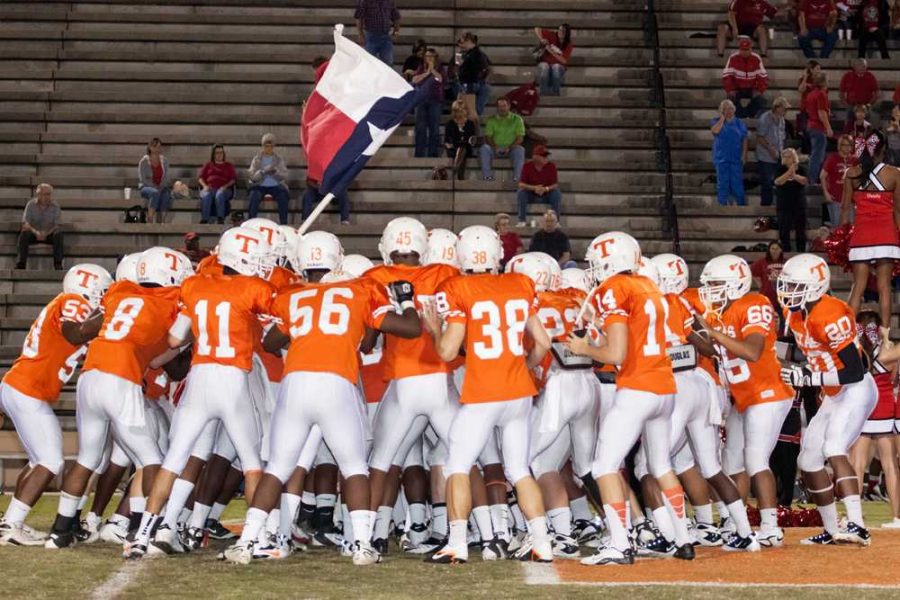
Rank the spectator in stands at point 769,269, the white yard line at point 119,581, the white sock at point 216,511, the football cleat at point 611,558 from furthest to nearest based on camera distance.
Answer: the spectator in stands at point 769,269 < the white sock at point 216,511 < the football cleat at point 611,558 < the white yard line at point 119,581

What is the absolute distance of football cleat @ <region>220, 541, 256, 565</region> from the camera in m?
9.23

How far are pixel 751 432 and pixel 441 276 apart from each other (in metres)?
2.48

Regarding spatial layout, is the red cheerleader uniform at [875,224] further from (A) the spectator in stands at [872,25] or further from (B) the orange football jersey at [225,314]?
(A) the spectator in stands at [872,25]

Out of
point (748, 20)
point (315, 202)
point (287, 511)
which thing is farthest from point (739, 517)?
point (748, 20)

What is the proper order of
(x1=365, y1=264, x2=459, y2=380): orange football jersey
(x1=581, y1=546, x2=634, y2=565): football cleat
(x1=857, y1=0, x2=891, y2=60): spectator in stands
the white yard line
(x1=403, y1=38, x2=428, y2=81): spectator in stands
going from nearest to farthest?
the white yard line → (x1=581, y1=546, x2=634, y2=565): football cleat → (x1=365, y1=264, x2=459, y2=380): orange football jersey → (x1=403, y1=38, x2=428, y2=81): spectator in stands → (x1=857, y1=0, x2=891, y2=60): spectator in stands

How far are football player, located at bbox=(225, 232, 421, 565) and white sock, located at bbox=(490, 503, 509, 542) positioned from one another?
3.13ft

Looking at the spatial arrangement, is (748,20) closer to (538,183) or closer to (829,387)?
(538,183)

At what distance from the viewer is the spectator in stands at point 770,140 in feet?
64.2

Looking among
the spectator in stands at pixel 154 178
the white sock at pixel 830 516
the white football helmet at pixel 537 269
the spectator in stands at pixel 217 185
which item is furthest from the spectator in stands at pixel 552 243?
the white sock at pixel 830 516

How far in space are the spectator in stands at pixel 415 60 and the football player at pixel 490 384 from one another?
10884 mm

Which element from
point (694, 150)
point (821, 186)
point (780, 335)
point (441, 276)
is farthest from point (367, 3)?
point (441, 276)

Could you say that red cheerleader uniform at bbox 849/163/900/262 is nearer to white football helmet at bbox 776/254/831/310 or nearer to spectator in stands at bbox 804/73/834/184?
white football helmet at bbox 776/254/831/310

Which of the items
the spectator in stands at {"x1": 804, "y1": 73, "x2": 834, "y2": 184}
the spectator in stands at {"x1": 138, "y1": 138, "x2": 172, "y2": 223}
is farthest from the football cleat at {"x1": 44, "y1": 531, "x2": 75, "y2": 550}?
the spectator in stands at {"x1": 804, "y1": 73, "x2": 834, "y2": 184}

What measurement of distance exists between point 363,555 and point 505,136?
→ 37.9 ft
